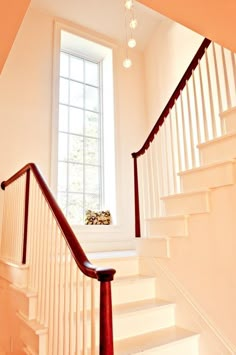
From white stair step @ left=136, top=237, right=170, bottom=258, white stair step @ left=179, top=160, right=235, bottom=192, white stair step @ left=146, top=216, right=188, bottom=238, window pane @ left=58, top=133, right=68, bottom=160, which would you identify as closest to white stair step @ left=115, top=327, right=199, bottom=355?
white stair step @ left=136, top=237, right=170, bottom=258

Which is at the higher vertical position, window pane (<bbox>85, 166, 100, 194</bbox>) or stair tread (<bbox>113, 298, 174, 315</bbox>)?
window pane (<bbox>85, 166, 100, 194</bbox>)

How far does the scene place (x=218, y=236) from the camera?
7.84ft

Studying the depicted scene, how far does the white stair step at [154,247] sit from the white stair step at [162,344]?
697 millimetres

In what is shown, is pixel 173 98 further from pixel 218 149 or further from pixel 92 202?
pixel 92 202

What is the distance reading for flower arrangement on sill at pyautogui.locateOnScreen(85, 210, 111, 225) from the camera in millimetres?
4453

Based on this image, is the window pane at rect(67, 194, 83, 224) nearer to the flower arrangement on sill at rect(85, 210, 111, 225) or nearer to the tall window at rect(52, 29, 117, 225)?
the tall window at rect(52, 29, 117, 225)

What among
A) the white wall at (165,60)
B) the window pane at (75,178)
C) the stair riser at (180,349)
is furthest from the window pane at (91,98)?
the stair riser at (180,349)

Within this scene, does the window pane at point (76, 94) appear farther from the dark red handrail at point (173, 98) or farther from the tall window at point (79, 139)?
the dark red handrail at point (173, 98)

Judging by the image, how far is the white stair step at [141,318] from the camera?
7.70 feet

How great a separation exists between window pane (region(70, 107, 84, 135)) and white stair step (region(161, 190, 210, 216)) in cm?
237

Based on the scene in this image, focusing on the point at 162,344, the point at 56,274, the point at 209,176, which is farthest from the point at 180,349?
the point at 209,176

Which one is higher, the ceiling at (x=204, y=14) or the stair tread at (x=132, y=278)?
the ceiling at (x=204, y=14)

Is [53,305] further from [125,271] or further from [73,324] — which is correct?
[125,271]

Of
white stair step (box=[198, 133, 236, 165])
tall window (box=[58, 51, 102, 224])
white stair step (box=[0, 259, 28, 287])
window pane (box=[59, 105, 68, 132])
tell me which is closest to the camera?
white stair step (box=[198, 133, 236, 165])
